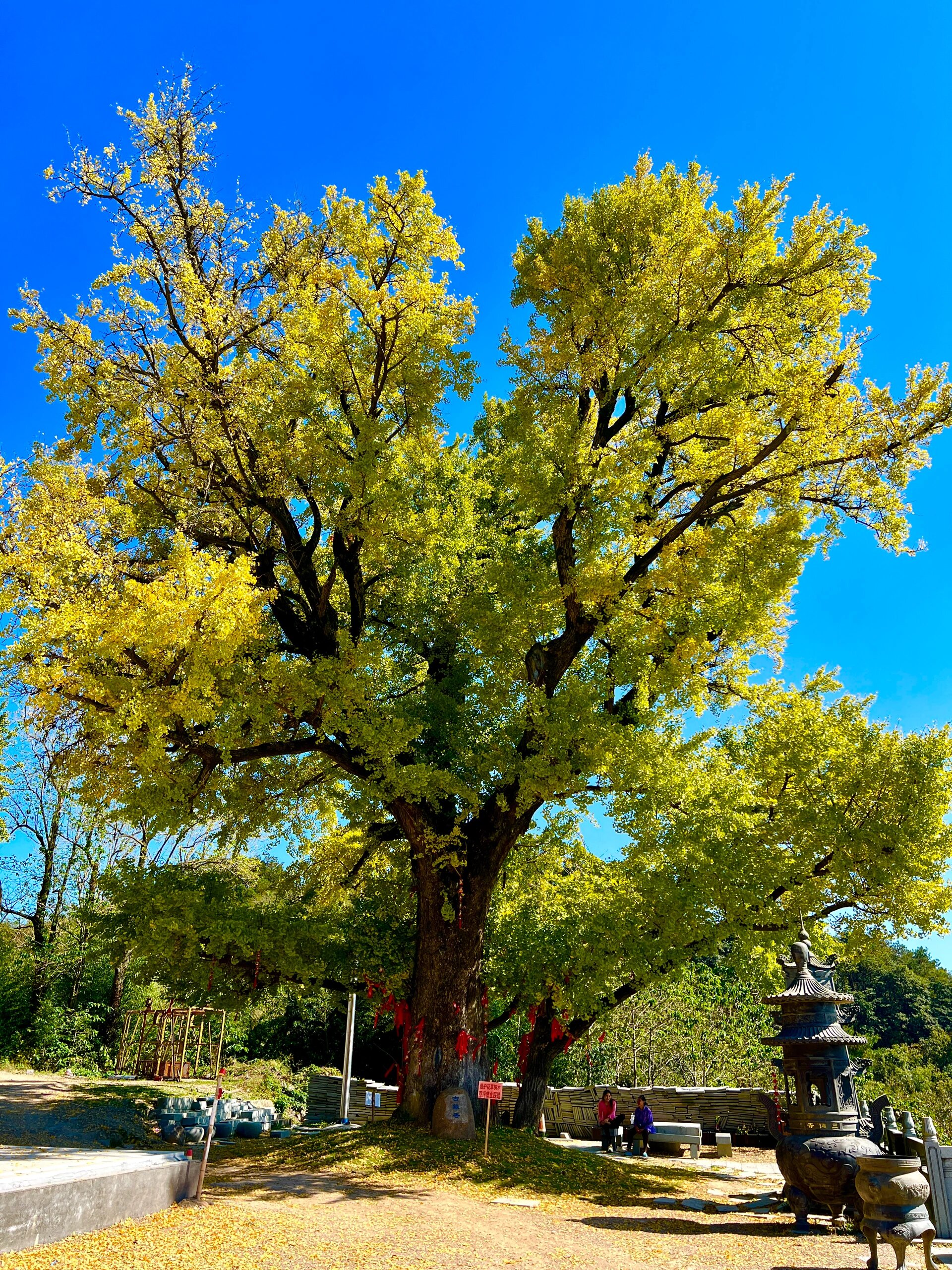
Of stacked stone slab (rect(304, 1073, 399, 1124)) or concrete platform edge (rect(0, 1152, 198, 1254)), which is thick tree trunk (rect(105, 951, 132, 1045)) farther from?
concrete platform edge (rect(0, 1152, 198, 1254))

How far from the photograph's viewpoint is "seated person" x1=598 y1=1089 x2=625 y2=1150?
56.3 feet

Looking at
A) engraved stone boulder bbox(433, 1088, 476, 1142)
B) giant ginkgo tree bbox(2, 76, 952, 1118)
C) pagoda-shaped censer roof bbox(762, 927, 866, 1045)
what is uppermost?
giant ginkgo tree bbox(2, 76, 952, 1118)

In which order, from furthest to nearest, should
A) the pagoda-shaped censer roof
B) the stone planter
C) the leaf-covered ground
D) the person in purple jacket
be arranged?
the person in purple jacket → the pagoda-shaped censer roof → the stone planter → the leaf-covered ground

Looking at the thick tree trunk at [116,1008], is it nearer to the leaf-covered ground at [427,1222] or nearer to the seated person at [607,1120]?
the seated person at [607,1120]

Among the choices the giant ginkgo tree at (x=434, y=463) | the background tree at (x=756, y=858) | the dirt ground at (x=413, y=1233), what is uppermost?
the giant ginkgo tree at (x=434, y=463)

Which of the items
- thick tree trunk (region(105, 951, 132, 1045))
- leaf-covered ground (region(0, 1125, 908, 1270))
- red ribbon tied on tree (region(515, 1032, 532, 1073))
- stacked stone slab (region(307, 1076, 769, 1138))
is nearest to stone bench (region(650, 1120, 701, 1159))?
stacked stone slab (region(307, 1076, 769, 1138))

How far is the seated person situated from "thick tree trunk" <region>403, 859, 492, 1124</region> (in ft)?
18.3

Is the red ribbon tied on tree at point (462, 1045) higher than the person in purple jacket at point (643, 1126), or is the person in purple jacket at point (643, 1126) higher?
the red ribbon tied on tree at point (462, 1045)

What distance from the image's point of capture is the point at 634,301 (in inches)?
448

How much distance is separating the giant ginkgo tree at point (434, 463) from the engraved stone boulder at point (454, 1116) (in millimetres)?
366

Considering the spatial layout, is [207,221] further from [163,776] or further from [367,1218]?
[367,1218]

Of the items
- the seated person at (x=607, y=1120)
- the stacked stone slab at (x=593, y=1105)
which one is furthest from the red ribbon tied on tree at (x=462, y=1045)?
the stacked stone slab at (x=593, y=1105)

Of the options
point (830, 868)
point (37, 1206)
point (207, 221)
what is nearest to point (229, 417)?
point (207, 221)

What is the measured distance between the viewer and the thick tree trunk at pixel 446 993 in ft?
40.6
